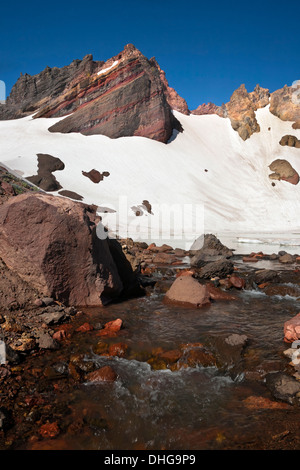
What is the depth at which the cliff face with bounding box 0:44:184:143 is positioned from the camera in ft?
178

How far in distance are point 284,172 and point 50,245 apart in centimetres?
6063

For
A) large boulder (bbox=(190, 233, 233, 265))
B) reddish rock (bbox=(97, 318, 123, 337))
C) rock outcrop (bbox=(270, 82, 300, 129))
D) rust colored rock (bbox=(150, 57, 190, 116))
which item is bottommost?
reddish rock (bbox=(97, 318, 123, 337))

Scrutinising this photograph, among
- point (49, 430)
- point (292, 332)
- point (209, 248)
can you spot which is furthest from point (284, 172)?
point (49, 430)

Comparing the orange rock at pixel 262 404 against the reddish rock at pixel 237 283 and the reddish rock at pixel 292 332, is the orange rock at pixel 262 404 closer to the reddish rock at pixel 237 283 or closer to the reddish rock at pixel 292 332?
the reddish rock at pixel 292 332

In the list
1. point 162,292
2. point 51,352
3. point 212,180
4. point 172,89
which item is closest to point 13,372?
point 51,352

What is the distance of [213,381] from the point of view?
5.86 meters

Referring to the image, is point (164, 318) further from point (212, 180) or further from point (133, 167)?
point (212, 180)

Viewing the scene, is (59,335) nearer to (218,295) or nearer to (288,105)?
Result: (218,295)

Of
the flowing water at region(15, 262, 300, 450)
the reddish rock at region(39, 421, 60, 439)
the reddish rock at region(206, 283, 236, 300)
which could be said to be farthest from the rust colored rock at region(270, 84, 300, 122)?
the reddish rock at region(39, 421, 60, 439)

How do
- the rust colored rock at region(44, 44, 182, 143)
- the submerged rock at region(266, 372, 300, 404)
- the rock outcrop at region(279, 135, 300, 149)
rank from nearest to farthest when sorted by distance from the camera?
the submerged rock at region(266, 372, 300, 404)
the rust colored rock at region(44, 44, 182, 143)
the rock outcrop at region(279, 135, 300, 149)

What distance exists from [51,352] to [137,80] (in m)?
58.8

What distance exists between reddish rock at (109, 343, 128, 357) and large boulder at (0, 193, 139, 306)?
2.72 metres

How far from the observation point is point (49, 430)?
4.28 metres

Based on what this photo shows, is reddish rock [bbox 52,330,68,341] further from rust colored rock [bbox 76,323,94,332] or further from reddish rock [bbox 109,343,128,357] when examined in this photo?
reddish rock [bbox 109,343,128,357]
